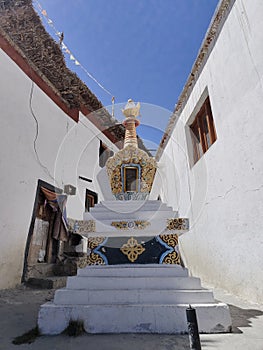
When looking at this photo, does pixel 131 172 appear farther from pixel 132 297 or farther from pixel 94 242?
pixel 132 297

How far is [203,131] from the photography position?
5152 mm

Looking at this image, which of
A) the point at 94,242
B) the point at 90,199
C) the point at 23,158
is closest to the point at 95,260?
the point at 94,242

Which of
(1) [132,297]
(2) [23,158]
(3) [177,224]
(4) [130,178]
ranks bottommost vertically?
(1) [132,297]

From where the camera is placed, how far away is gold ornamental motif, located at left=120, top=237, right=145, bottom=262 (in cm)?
256

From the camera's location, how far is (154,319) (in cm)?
188

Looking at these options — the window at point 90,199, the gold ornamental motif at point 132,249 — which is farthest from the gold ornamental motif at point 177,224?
the window at point 90,199

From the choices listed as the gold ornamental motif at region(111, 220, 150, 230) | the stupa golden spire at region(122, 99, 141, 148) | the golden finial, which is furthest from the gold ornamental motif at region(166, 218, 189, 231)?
the golden finial

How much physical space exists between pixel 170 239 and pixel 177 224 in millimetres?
219

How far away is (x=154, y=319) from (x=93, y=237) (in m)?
1.10

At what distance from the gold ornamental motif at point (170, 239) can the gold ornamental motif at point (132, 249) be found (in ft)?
0.89

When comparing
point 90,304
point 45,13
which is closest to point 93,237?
point 90,304

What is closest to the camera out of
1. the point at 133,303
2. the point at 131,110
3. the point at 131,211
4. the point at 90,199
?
the point at 133,303

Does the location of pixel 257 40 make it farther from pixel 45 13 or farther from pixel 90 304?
pixel 45 13

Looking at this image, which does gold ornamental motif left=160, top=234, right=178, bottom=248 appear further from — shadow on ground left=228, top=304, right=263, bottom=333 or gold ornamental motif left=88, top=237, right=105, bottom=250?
shadow on ground left=228, top=304, right=263, bottom=333
